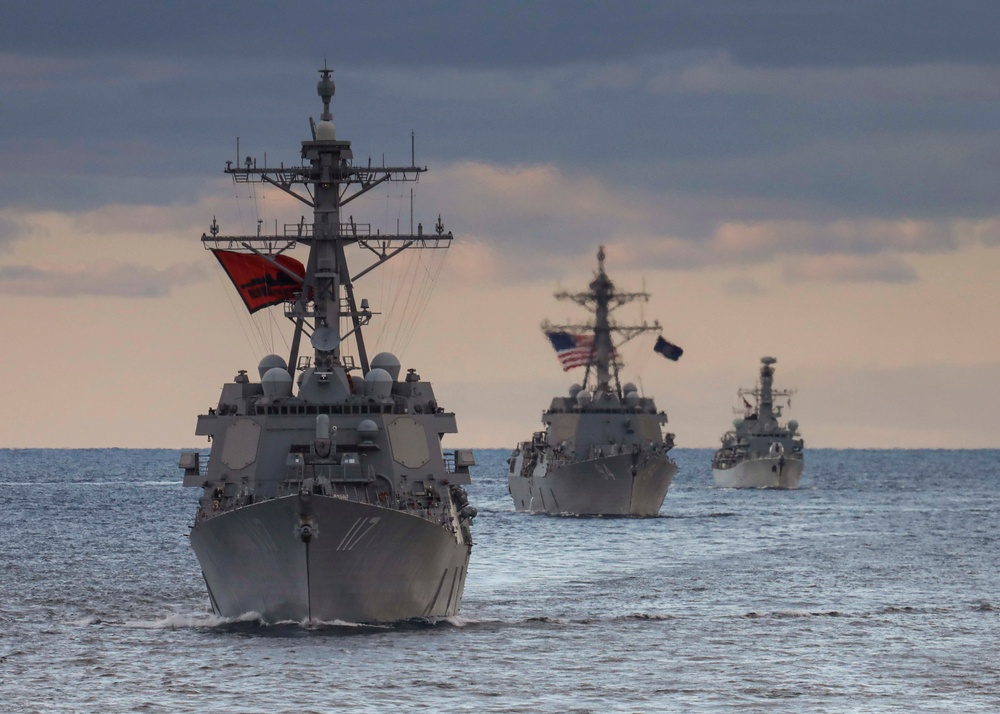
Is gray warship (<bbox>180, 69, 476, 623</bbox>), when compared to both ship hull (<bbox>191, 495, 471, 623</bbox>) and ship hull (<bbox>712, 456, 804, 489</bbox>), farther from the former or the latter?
ship hull (<bbox>712, 456, 804, 489</bbox>)

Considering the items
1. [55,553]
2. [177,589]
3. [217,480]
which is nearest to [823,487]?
[55,553]

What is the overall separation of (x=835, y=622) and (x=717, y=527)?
37930mm

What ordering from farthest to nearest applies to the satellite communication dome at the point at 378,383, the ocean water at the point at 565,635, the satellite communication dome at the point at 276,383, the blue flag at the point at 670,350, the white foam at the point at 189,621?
the blue flag at the point at 670,350
the satellite communication dome at the point at 378,383
the satellite communication dome at the point at 276,383
the white foam at the point at 189,621
the ocean water at the point at 565,635

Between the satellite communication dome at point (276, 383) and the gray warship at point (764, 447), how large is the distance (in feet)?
314

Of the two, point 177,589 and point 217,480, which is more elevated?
point 217,480

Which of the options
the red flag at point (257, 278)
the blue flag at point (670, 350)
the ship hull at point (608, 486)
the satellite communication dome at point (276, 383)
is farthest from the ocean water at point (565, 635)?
the blue flag at point (670, 350)

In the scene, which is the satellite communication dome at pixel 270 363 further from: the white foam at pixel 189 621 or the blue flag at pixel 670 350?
the blue flag at pixel 670 350

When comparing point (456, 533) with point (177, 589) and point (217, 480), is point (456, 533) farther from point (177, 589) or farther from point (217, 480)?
point (177, 589)

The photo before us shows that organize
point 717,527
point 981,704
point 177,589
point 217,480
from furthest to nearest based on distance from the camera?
point 717,527 < point 177,589 < point 217,480 < point 981,704

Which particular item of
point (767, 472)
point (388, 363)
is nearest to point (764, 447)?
point (767, 472)

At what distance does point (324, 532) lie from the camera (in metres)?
32.3

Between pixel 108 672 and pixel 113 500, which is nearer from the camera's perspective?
pixel 108 672

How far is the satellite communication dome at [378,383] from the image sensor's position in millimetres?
36469

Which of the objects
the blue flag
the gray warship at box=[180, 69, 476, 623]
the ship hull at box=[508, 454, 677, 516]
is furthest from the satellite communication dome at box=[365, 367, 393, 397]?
the blue flag
